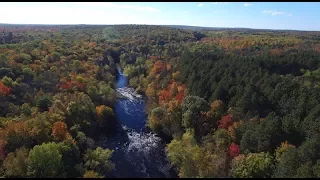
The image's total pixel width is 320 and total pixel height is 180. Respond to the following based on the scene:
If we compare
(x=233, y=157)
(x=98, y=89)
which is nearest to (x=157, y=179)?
(x=233, y=157)

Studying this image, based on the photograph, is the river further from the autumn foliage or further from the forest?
the autumn foliage

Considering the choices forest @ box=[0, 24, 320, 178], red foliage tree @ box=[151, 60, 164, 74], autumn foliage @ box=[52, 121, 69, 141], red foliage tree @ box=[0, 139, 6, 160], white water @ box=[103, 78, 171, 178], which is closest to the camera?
forest @ box=[0, 24, 320, 178]

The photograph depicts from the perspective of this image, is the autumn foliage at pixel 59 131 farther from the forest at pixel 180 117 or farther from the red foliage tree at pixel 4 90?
the red foliage tree at pixel 4 90

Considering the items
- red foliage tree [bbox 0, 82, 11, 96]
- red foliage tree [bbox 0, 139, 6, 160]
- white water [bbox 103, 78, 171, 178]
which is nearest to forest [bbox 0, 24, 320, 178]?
red foliage tree [bbox 0, 139, 6, 160]

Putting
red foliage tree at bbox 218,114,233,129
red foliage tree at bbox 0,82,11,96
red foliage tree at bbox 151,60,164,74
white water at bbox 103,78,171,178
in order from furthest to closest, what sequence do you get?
red foliage tree at bbox 151,60,164,74 < red foliage tree at bbox 0,82,11,96 < red foliage tree at bbox 218,114,233,129 < white water at bbox 103,78,171,178

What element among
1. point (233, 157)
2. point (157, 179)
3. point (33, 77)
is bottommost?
point (157, 179)

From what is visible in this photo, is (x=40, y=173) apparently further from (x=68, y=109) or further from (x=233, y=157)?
(x=233, y=157)

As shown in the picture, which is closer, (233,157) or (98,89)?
(233,157)

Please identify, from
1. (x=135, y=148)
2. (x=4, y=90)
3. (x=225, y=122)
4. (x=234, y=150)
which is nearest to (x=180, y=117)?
(x=225, y=122)
